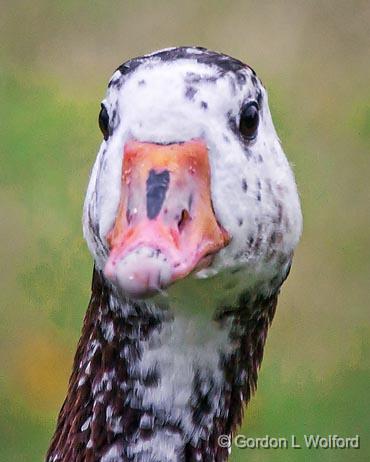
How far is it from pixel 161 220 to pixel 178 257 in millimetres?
72

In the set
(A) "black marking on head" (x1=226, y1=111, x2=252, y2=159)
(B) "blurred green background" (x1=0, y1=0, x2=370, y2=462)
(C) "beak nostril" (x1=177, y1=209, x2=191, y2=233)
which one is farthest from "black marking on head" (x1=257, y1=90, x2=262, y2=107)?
(B) "blurred green background" (x1=0, y1=0, x2=370, y2=462)

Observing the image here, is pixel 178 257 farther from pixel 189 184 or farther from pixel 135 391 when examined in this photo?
pixel 135 391

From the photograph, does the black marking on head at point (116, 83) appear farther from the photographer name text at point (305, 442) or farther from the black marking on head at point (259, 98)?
the photographer name text at point (305, 442)

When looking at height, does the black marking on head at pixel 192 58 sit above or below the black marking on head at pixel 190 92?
above

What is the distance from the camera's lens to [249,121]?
7.10 feet

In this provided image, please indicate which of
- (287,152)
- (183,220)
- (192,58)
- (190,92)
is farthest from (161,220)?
(287,152)

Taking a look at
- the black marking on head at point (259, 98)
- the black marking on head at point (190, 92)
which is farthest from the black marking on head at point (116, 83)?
the black marking on head at point (259, 98)

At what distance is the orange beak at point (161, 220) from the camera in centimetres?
183

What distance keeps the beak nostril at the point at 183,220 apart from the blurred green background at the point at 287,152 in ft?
6.47

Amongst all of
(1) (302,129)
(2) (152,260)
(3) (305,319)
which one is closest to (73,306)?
(3) (305,319)

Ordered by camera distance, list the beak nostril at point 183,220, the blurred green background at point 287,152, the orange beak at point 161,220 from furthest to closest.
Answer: the blurred green background at point 287,152
the beak nostril at point 183,220
the orange beak at point 161,220

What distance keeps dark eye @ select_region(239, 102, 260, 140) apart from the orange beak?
15 cm

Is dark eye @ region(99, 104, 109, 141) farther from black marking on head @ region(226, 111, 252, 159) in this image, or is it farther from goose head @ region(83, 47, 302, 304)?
black marking on head @ region(226, 111, 252, 159)

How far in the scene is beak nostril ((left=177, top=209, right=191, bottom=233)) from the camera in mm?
1938
